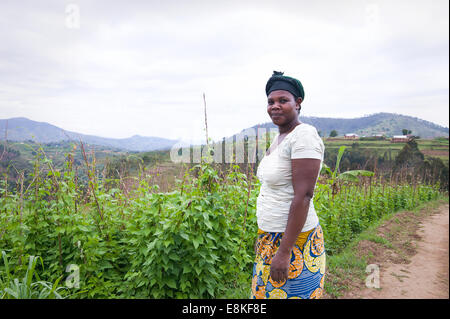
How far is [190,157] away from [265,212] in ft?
5.78

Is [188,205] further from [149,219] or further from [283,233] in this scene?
[283,233]

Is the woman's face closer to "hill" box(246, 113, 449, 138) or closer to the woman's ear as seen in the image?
the woman's ear

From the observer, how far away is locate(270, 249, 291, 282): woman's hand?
1491 mm

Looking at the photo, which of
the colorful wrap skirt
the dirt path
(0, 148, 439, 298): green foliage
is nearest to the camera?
the colorful wrap skirt

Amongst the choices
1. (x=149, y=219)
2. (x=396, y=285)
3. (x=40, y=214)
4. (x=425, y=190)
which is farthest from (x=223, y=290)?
(x=425, y=190)

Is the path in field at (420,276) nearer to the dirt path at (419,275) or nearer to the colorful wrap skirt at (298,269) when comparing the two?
the dirt path at (419,275)

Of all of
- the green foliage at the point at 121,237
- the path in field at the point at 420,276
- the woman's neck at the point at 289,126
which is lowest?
the path in field at the point at 420,276

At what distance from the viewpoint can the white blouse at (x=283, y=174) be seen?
1.44m

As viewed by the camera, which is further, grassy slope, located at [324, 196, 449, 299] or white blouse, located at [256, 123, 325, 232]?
grassy slope, located at [324, 196, 449, 299]

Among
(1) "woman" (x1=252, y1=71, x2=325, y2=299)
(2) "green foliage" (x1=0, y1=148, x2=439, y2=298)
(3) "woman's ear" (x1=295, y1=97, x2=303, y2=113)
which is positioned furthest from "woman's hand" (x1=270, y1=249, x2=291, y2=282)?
(2) "green foliage" (x1=0, y1=148, x2=439, y2=298)

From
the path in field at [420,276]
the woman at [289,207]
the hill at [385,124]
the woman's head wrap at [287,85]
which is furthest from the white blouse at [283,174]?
the hill at [385,124]

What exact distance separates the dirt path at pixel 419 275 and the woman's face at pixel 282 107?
3.46m

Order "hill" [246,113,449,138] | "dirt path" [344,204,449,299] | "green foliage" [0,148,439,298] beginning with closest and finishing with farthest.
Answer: "green foliage" [0,148,439,298]
"dirt path" [344,204,449,299]
"hill" [246,113,449,138]

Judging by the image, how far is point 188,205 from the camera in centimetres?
261
